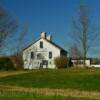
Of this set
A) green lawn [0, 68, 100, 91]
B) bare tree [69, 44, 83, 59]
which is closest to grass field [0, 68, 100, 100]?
green lawn [0, 68, 100, 91]

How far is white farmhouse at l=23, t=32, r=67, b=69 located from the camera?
8938 cm

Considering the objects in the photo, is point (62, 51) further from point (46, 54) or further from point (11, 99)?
point (11, 99)

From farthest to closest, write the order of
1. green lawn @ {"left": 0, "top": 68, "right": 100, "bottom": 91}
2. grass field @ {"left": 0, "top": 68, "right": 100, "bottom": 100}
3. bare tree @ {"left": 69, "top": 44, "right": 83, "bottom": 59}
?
1. bare tree @ {"left": 69, "top": 44, "right": 83, "bottom": 59}
2. green lawn @ {"left": 0, "top": 68, "right": 100, "bottom": 91}
3. grass field @ {"left": 0, "top": 68, "right": 100, "bottom": 100}

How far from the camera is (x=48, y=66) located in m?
87.1

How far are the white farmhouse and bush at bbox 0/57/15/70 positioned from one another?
13.7 m

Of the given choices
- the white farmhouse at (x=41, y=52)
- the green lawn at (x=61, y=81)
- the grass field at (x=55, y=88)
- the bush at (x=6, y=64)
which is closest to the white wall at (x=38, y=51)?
the white farmhouse at (x=41, y=52)

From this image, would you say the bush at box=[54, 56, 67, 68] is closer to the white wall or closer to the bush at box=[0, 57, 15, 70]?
the white wall

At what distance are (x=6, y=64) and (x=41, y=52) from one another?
63.5ft

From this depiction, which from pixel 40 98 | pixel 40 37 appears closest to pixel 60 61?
pixel 40 37

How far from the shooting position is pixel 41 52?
92.1 metres

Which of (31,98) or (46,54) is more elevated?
(46,54)

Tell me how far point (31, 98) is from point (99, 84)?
15.0m

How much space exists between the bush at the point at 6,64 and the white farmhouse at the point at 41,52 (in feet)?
45.0

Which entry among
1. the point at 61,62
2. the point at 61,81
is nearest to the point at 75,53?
the point at 61,62
